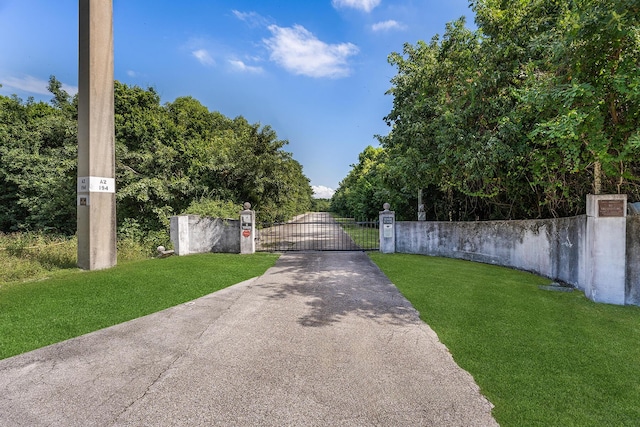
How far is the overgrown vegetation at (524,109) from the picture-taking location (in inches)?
190

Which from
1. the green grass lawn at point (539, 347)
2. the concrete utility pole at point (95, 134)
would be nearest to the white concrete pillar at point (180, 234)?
the concrete utility pole at point (95, 134)

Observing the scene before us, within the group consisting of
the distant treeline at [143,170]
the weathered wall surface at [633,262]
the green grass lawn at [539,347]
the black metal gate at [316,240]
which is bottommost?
the green grass lawn at [539,347]

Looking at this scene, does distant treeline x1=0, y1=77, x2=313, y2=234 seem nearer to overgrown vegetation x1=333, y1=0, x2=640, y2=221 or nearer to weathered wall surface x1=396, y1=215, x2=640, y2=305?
overgrown vegetation x1=333, y1=0, x2=640, y2=221

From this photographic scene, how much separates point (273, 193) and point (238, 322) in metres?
12.1

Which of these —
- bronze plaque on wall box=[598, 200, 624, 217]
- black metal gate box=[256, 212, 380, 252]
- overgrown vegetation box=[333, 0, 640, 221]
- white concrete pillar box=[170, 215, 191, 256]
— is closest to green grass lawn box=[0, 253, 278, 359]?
white concrete pillar box=[170, 215, 191, 256]

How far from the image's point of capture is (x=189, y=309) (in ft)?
16.3

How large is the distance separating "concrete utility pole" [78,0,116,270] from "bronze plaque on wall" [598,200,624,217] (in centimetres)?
1108

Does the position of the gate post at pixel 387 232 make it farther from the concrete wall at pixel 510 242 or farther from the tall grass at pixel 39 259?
the tall grass at pixel 39 259

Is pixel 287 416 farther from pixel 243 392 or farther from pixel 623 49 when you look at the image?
pixel 623 49

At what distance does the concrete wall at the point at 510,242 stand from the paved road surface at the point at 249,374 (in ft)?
13.6

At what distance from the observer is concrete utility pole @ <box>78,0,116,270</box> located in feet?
24.9

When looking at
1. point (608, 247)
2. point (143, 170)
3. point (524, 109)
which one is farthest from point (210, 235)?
point (608, 247)

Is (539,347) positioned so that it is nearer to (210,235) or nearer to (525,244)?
(525,244)

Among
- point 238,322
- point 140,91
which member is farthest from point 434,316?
point 140,91
